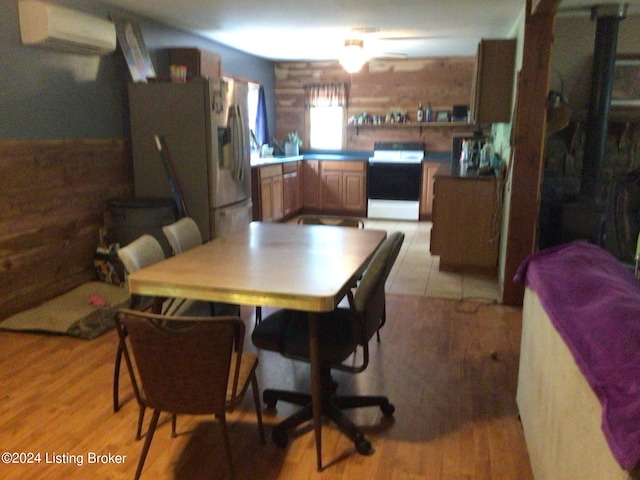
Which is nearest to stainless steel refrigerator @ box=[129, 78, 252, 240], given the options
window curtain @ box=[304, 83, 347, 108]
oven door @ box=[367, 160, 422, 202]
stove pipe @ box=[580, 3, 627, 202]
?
oven door @ box=[367, 160, 422, 202]

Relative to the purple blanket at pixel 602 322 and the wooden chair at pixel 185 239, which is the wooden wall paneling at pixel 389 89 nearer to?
the wooden chair at pixel 185 239

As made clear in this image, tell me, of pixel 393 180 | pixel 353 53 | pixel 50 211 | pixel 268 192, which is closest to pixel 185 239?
pixel 50 211

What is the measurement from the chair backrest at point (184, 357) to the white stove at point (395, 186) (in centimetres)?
548

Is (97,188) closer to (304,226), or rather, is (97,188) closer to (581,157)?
(304,226)

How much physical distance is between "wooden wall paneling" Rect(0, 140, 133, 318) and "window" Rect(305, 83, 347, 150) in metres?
3.95

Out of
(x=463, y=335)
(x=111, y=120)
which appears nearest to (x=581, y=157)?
(x=463, y=335)

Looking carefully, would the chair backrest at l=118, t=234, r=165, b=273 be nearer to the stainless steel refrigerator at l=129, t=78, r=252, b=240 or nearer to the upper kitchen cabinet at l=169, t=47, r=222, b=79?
the stainless steel refrigerator at l=129, t=78, r=252, b=240

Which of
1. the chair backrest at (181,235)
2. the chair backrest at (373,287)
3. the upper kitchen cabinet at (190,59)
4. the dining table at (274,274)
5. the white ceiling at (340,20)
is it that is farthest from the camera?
the upper kitchen cabinet at (190,59)

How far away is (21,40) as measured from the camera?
11.1 feet

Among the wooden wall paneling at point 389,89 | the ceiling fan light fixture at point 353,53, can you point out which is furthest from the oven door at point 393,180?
the ceiling fan light fixture at point 353,53

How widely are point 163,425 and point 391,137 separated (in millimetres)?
6002

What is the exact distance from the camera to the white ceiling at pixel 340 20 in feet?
13.0

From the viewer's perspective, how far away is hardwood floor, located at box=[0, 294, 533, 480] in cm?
205

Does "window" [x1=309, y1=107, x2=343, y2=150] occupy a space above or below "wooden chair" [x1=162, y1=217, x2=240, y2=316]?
above
